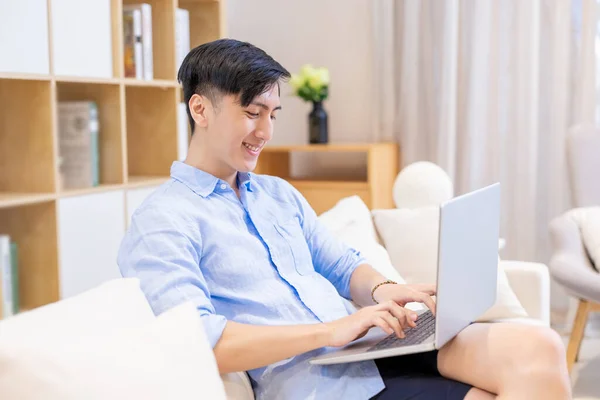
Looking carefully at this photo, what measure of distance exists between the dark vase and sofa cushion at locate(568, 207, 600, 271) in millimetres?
1262

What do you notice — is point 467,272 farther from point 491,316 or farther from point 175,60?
point 175,60

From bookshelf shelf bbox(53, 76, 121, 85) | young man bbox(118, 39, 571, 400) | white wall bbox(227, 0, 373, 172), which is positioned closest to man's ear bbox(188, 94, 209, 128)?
young man bbox(118, 39, 571, 400)

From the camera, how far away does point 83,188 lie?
257cm

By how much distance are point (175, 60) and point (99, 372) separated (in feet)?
6.92

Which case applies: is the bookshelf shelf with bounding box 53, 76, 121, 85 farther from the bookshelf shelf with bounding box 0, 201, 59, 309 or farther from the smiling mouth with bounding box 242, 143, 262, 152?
the smiling mouth with bounding box 242, 143, 262, 152

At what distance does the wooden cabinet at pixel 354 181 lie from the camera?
3.52 m

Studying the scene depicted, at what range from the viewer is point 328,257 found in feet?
5.67

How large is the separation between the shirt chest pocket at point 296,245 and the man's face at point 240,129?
16 centimetres

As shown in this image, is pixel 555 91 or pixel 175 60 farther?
pixel 555 91

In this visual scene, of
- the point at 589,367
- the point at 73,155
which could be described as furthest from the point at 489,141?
the point at 73,155

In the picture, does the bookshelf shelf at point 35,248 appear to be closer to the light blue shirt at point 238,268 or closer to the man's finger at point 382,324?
the light blue shirt at point 238,268

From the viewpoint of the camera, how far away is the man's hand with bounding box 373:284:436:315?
1440 mm

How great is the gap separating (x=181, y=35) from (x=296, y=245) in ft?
5.48

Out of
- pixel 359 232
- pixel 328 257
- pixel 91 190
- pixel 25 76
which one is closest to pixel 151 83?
pixel 91 190
